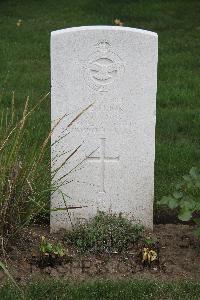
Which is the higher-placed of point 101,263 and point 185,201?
point 185,201

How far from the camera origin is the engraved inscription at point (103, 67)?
15.6ft

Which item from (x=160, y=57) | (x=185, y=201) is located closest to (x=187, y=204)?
(x=185, y=201)

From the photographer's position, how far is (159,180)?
5.88 metres

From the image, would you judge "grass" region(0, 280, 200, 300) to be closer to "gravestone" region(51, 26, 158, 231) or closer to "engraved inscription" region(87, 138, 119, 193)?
"gravestone" region(51, 26, 158, 231)

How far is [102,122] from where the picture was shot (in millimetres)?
4871

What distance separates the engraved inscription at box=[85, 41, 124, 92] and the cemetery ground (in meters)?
0.50

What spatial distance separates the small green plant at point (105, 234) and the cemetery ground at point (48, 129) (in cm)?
5

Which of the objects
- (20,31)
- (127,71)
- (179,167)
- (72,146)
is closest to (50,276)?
(72,146)

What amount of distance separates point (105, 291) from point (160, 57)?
5341 mm

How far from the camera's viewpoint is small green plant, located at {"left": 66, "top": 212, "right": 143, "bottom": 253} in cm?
482

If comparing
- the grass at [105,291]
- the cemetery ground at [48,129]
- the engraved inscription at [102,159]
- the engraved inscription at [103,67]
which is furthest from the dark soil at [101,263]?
the engraved inscription at [103,67]

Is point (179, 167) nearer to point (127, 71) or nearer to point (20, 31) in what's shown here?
point (127, 71)

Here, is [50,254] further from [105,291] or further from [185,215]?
[185,215]

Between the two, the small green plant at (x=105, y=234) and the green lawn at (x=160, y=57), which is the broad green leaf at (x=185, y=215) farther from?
the green lawn at (x=160, y=57)
